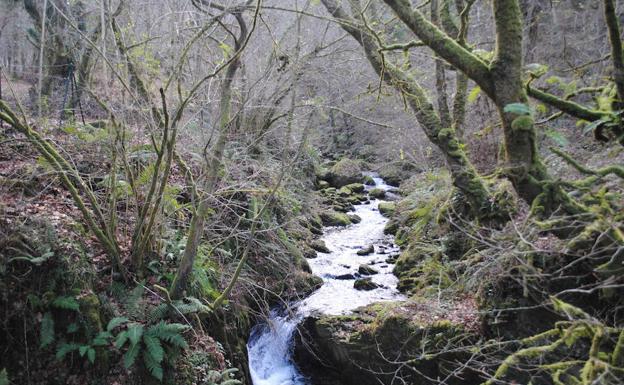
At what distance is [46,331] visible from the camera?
13.8ft

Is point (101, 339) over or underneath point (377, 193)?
underneath

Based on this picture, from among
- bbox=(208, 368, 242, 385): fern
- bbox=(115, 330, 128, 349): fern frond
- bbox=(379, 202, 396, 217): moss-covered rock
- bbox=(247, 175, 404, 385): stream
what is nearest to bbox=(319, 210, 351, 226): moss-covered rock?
bbox=(247, 175, 404, 385): stream

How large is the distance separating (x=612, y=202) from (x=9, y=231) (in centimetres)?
603

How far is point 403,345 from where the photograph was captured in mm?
6141

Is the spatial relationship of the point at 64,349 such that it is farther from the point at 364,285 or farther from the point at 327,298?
the point at 364,285

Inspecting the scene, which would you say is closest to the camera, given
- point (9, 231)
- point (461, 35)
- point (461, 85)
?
point (9, 231)

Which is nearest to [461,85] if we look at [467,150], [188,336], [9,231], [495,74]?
[467,150]

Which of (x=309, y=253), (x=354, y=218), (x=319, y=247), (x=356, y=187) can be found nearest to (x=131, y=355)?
(x=309, y=253)

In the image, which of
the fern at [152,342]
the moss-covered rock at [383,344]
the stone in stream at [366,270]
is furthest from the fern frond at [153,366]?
the stone in stream at [366,270]

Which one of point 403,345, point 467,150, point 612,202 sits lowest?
point 403,345

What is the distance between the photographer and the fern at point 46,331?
13.6ft

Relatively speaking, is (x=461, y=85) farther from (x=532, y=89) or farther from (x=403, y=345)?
(x=403, y=345)

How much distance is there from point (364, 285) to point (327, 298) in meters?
0.96

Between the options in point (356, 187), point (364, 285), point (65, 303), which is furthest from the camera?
point (356, 187)
